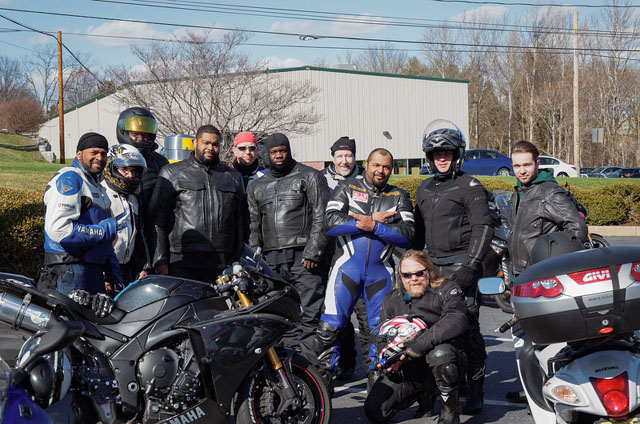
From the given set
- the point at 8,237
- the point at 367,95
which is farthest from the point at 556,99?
the point at 8,237

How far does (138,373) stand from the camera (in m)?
3.84

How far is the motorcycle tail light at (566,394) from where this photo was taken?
2865 millimetres

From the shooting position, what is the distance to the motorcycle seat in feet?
11.9

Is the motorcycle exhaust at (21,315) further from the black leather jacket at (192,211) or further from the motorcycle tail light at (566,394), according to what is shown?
the motorcycle tail light at (566,394)

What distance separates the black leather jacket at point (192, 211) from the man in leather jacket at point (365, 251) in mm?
815

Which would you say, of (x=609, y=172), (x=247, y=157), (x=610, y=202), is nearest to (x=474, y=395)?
(x=247, y=157)

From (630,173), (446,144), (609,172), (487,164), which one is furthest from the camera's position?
(609,172)

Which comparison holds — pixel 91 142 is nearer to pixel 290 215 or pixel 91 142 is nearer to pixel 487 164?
pixel 290 215

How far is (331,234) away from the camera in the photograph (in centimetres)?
548

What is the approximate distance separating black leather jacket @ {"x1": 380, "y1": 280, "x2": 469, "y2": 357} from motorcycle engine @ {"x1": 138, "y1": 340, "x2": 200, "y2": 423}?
1455 mm

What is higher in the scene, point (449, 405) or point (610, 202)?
point (610, 202)

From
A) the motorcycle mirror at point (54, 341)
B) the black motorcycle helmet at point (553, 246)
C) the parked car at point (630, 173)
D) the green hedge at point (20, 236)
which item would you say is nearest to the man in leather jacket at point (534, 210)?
the black motorcycle helmet at point (553, 246)

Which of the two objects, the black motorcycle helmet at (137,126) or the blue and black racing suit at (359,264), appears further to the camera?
the black motorcycle helmet at (137,126)

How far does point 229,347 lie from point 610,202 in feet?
46.7
